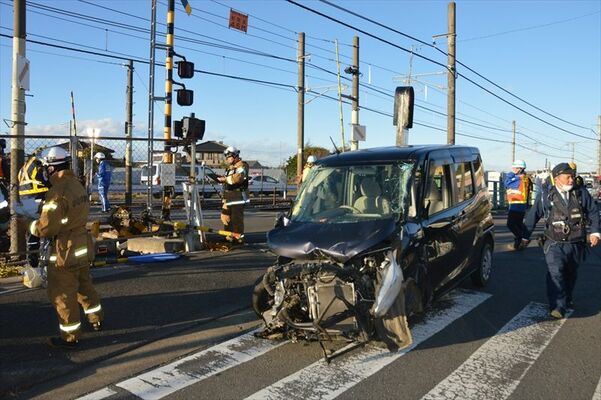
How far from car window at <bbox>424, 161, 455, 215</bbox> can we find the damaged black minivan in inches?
0.5

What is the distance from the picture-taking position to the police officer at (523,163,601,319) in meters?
6.31

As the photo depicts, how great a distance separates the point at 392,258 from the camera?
4957 mm

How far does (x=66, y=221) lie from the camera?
514cm

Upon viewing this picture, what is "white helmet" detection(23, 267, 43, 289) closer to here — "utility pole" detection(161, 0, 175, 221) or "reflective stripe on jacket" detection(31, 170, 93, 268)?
"reflective stripe on jacket" detection(31, 170, 93, 268)

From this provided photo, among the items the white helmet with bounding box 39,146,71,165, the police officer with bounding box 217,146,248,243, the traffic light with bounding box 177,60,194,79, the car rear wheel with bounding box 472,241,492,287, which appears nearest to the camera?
the white helmet with bounding box 39,146,71,165

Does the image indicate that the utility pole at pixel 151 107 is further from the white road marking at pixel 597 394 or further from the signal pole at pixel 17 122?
the white road marking at pixel 597 394

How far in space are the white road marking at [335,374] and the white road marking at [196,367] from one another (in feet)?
Answer: 1.98

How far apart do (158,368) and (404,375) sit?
211cm

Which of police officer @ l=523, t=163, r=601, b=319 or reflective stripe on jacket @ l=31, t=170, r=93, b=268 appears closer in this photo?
reflective stripe on jacket @ l=31, t=170, r=93, b=268

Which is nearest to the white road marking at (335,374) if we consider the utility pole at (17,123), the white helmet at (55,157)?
the white helmet at (55,157)

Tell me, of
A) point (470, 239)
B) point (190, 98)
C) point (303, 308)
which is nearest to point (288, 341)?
point (303, 308)

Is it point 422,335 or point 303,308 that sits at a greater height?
point 303,308

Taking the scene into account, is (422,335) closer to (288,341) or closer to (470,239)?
(288,341)

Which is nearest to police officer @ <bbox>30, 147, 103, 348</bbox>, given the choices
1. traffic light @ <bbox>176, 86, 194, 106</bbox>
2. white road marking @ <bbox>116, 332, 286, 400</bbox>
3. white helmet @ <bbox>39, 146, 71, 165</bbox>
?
white helmet @ <bbox>39, 146, 71, 165</bbox>
